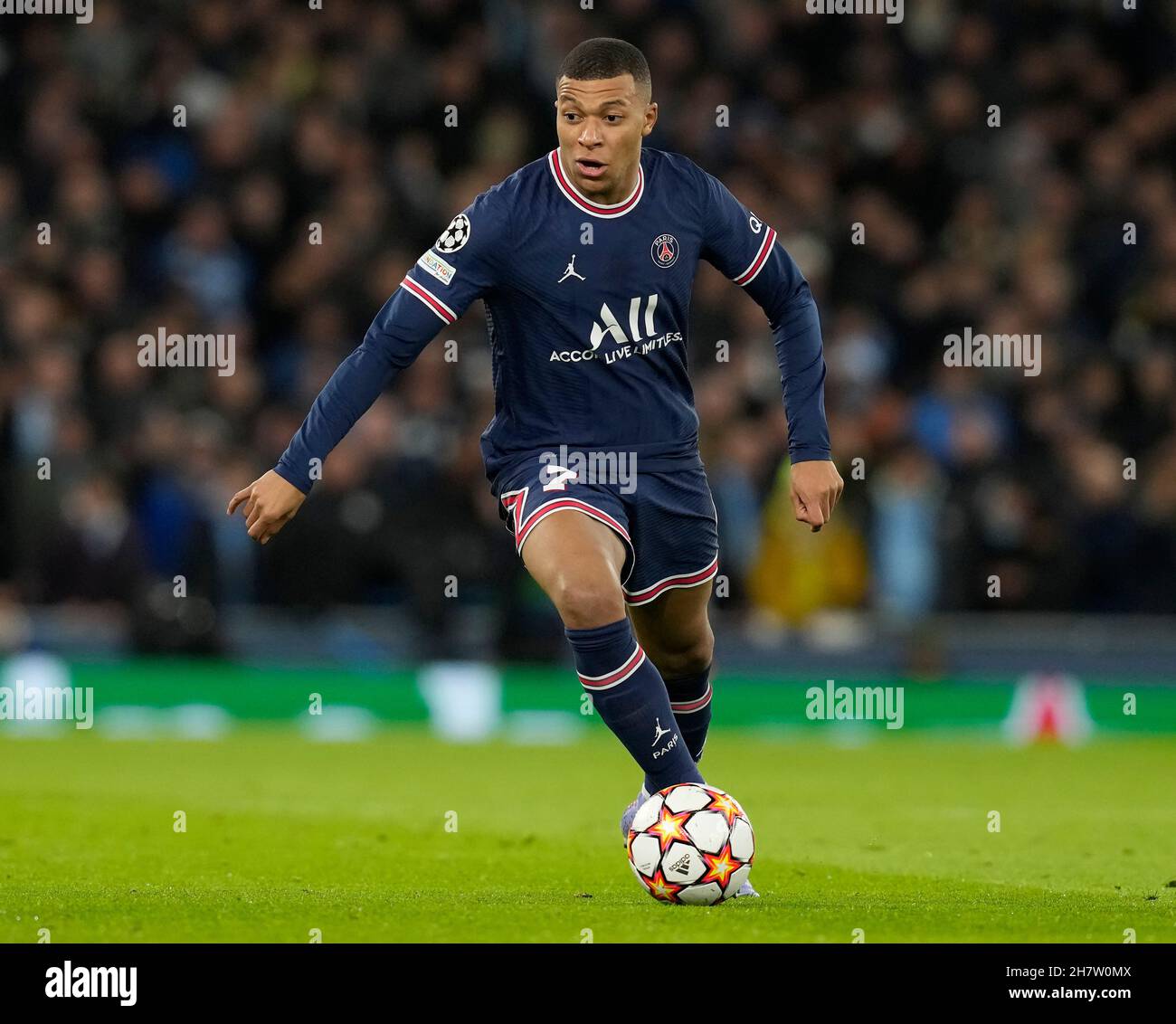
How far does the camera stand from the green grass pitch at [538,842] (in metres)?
6.11

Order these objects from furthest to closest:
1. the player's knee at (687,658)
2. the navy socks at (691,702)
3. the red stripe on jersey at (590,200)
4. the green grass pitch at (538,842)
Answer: the navy socks at (691,702), the player's knee at (687,658), the red stripe on jersey at (590,200), the green grass pitch at (538,842)

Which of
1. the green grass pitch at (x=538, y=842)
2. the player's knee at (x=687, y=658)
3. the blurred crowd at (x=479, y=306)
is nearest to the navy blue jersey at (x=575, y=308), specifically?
the player's knee at (x=687, y=658)

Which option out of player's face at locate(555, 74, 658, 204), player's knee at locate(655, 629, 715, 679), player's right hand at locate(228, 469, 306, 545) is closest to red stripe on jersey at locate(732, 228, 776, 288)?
player's face at locate(555, 74, 658, 204)

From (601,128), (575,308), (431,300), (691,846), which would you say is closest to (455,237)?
(431,300)

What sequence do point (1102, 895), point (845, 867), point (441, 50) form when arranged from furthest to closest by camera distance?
1. point (441, 50)
2. point (845, 867)
3. point (1102, 895)

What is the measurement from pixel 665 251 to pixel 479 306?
10.2m

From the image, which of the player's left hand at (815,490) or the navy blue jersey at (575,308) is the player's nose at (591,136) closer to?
the navy blue jersey at (575,308)

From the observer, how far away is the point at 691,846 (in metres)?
6.39

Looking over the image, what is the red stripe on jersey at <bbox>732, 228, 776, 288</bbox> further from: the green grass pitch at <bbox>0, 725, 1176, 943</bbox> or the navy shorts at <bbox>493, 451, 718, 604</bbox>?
the green grass pitch at <bbox>0, 725, 1176, 943</bbox>

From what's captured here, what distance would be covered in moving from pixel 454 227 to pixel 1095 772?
661cm

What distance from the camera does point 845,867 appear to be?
772 centimetres

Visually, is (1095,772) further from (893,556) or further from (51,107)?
(51,107)
